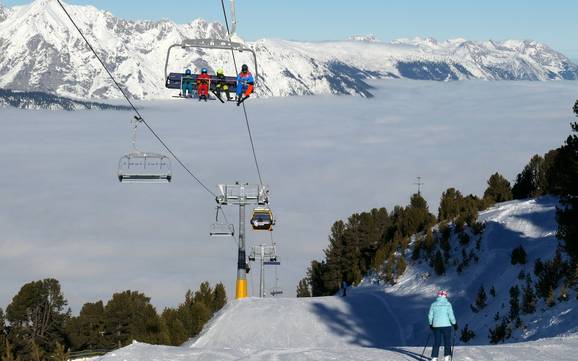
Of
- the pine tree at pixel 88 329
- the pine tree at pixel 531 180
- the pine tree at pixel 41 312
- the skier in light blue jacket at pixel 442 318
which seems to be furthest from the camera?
the pine tree at pixel 88 329

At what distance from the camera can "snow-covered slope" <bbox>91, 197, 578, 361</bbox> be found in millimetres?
24531

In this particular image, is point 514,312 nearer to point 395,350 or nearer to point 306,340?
point 306,340

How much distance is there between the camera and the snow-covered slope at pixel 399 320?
24531 millimetres

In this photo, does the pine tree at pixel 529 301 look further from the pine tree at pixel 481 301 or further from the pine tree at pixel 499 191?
the pine tree at pixel 499 191

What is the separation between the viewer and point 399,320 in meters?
46.2

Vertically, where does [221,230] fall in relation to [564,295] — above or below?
above

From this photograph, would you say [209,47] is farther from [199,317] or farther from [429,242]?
[429,242]

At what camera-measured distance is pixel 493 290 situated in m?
44.3

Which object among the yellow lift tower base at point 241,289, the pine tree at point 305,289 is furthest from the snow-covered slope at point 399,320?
the pine tree at point 305,289

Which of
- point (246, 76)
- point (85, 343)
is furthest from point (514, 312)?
point (85, 343)

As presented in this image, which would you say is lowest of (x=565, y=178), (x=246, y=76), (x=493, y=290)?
(x=493, y=290)

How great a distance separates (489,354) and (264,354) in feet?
21.8

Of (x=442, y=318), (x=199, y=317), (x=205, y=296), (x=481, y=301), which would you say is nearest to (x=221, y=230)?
(x=205, y=296)

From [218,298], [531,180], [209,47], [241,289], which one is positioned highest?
[531,180]
